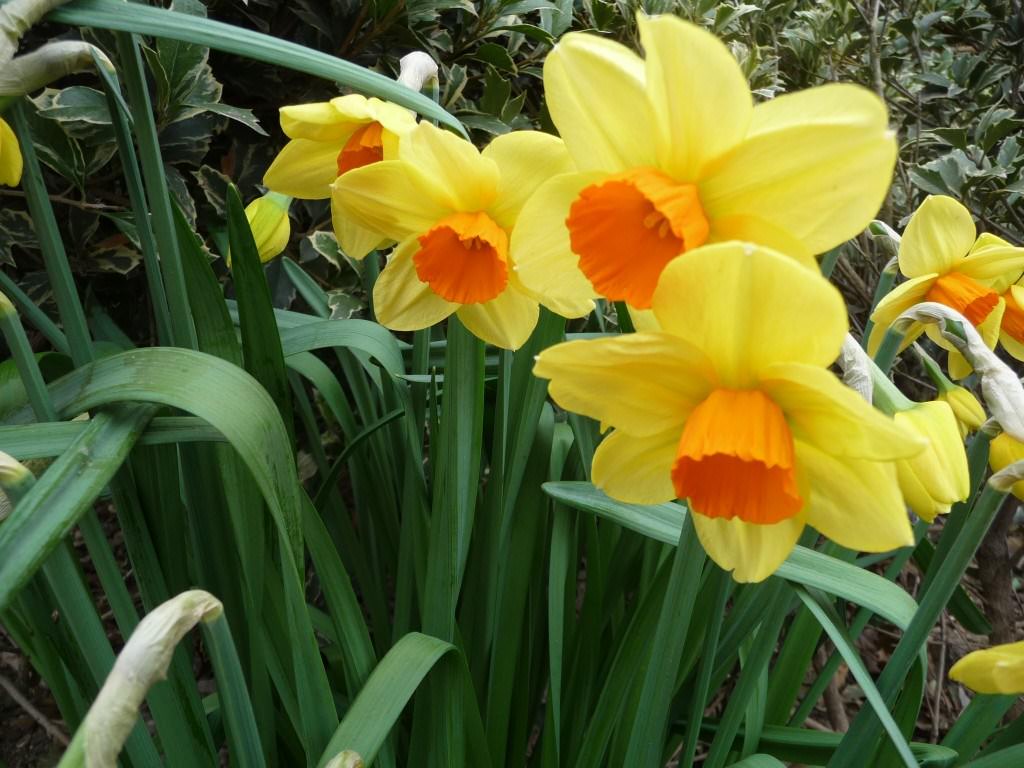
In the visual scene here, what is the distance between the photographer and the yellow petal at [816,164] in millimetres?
510

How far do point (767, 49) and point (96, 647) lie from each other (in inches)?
93.0

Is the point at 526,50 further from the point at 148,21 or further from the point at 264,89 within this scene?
the point at 148,21

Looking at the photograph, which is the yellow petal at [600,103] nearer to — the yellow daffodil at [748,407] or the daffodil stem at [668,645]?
the yellow daffodil at [748,407]

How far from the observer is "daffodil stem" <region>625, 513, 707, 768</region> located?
0.71 m

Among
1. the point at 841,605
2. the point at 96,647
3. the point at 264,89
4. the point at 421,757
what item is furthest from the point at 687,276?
the point at 264,89

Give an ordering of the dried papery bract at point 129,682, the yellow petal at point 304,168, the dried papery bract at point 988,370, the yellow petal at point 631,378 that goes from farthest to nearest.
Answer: the yellow petal at point 304,168, the dried papery bract at point 988,370, the yellow petal at point 631,378, the dried papery bract at point 129,682

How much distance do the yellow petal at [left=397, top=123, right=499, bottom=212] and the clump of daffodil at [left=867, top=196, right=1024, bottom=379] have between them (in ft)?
1.82

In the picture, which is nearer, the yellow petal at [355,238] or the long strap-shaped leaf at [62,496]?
the long strap-shaped leaf at [62,496]

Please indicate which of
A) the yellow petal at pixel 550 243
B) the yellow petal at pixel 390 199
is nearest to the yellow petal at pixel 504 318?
the yellow petal at pixel 390 199

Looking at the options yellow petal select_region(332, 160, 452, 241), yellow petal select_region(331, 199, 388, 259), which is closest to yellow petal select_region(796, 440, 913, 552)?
yellow petal select_region(332, 160, 452, 241)

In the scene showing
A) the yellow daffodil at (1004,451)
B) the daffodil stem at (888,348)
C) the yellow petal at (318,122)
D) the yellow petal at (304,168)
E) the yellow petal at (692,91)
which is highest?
the yellow petal at (692,91)

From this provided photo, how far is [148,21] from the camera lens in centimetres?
73

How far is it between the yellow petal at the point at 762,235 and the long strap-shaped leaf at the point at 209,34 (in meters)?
0.39

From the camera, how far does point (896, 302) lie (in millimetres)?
1063
